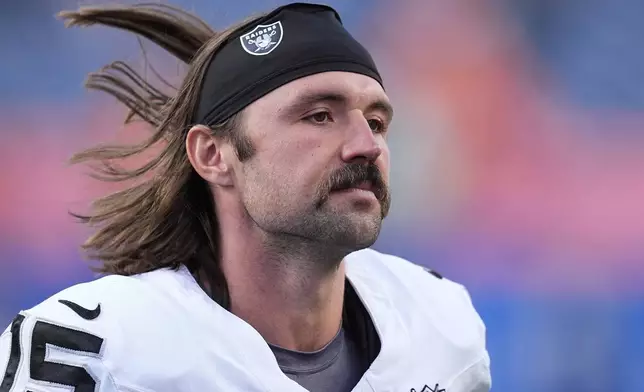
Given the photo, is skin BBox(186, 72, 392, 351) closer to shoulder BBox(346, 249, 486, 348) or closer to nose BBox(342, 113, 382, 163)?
nose BBox(342, 113, 382, 163)

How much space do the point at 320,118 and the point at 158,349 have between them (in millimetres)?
454

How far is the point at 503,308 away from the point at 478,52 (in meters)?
0.77

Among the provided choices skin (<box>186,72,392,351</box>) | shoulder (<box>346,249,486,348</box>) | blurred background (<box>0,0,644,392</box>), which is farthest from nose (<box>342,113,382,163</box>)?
blurred background (<box>0,0,644,392</box>)

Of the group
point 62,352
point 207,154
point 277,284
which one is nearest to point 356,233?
point 277,284

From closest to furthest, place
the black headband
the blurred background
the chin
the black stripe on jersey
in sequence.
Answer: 1. the black stripe on jersey
2. the chin
3. the black headband
4. the blurred background

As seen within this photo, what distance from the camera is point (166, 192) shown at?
60.3 inches

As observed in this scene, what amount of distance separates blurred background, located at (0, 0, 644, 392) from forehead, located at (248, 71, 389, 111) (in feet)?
3.35

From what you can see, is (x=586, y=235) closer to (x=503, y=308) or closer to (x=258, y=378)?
(x=503, y=308)

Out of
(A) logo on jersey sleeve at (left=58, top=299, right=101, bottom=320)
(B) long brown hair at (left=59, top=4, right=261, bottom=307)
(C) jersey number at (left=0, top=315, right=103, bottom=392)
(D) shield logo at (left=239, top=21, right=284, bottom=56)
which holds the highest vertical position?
(D) shield logo at (left=239, top=21, right=284, bottom=56)

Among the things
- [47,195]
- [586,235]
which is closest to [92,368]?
[47,195]

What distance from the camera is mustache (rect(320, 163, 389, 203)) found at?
4.40 feet

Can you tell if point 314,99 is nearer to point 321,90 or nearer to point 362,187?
point 321,90

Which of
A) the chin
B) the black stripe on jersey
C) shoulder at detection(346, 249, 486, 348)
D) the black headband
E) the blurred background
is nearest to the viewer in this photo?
the black stripe on jersey

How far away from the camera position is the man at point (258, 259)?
4.07ft
